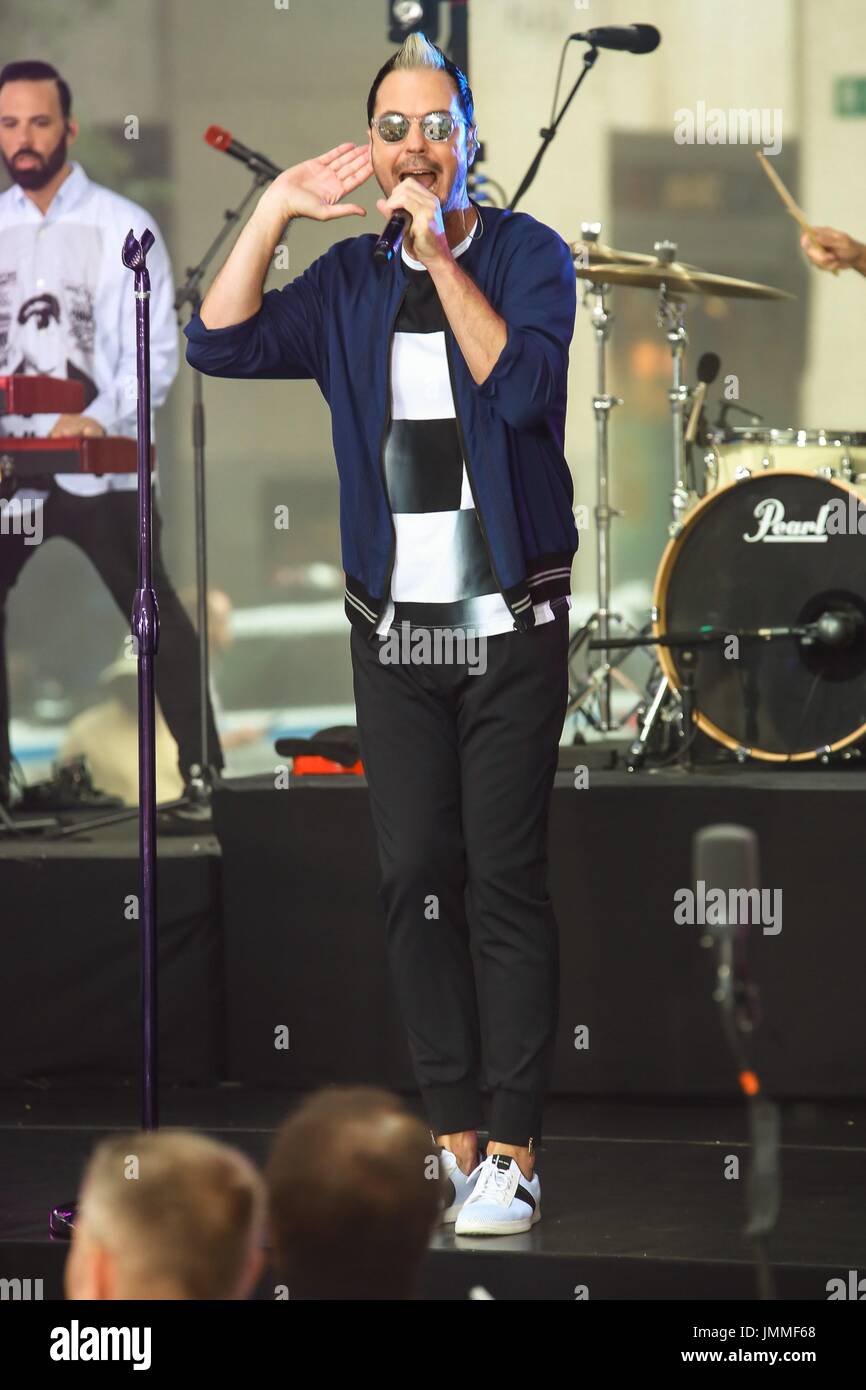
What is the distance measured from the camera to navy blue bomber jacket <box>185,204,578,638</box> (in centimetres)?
279

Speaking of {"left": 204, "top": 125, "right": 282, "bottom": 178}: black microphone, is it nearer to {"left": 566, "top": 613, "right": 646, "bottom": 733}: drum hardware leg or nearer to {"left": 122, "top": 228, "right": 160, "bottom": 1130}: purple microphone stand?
{"left": 122, "top": 228, "right": 160, "bottom": 1130}: purple microphone stand

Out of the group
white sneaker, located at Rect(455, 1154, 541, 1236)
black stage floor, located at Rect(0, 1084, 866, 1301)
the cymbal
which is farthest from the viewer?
the cymbal

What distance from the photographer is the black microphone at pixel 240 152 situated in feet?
13.0

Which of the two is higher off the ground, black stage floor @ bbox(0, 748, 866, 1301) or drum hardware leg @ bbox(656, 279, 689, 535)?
drum hardware leg @ bbox(656, 279, 689, 535)

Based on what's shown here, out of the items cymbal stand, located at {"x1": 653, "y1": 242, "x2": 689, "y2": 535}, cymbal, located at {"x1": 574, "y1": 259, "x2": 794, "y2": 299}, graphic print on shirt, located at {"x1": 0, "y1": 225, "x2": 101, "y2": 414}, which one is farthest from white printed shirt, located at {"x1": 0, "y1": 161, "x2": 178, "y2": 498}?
cymbal stand, located at {"x1": 653, "y1": 242, "x2": 689, "y2": 535}

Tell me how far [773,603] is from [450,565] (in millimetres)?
1824

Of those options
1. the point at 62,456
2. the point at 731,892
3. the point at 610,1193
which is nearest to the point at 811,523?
the point at 62,456

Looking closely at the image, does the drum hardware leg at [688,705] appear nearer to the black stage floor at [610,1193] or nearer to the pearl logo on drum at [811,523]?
the pearl logo on drum at [811,523]

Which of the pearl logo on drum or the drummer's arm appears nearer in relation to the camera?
the drummer's arm

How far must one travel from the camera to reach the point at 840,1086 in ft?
12.1

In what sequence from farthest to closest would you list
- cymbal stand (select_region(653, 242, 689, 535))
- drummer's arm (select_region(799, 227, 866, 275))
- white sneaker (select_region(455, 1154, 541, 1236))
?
cymbal stand (select_region(653, 242, 689, 535)) < drummer's arm (select_region(799, 227, 866, 275)) < white sneaker (select_region(455, 1154, 541, 1236))

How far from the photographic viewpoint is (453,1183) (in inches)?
114
